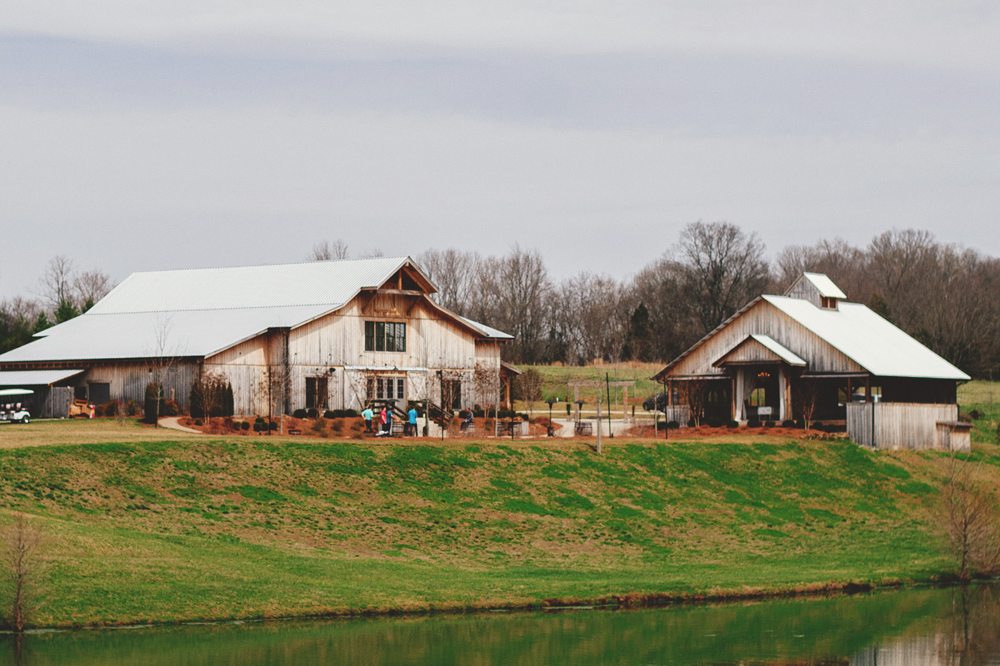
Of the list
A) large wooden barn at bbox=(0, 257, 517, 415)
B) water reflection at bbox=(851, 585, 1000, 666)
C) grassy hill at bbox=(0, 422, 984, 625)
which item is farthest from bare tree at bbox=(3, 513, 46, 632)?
large wooden barn at bbox=(0, 257, 517, 415)

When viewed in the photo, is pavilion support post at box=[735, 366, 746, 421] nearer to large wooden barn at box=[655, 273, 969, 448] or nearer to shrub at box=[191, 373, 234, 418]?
large wooden barn at box=[655, 273, 969, 448]

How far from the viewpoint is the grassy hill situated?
28328 millimetres

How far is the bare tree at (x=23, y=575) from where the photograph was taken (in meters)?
25.0

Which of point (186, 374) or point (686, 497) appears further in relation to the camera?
point (186, 374)

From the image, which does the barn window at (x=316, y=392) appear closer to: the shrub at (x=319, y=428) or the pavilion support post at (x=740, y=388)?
the shrub at (x=319, y=428)

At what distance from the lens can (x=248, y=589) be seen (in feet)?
91.0

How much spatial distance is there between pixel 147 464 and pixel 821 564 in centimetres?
1894

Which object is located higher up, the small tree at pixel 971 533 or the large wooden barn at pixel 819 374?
the large wooden barn at pixel 819 374

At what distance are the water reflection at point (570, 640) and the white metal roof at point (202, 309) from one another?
3161cm

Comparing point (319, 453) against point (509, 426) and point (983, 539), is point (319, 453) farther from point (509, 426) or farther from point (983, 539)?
point (983, 539)

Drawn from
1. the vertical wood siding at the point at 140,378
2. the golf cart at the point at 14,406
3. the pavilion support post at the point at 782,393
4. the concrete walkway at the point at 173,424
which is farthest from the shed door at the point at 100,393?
the pavilion support post at the point at 782,393

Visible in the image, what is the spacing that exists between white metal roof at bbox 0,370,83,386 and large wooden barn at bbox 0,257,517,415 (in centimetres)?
10

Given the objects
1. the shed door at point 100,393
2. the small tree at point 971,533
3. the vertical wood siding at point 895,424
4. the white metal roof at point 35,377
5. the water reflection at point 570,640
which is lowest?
the water reflection at point 570,640

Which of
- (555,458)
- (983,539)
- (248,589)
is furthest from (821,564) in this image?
(248,589)
